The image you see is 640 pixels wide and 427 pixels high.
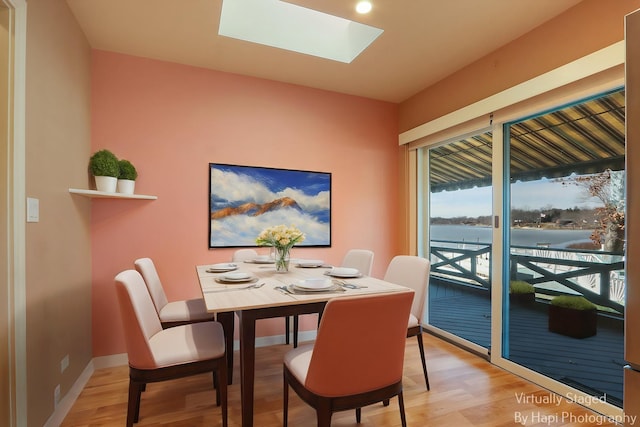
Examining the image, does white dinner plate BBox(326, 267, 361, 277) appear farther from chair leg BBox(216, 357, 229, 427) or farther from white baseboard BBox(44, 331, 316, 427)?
white baseboard BBox(44, 331, 316, 427)

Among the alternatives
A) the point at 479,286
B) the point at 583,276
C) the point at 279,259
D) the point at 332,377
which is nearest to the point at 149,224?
the point at 279,259

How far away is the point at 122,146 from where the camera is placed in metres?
2.74

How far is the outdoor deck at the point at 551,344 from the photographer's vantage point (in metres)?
2.01

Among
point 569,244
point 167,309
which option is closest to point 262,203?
point 167,309

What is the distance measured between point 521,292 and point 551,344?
406 mm

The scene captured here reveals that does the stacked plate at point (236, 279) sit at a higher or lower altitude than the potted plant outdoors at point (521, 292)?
higher

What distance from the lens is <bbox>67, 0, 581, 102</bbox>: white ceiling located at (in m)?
2.15

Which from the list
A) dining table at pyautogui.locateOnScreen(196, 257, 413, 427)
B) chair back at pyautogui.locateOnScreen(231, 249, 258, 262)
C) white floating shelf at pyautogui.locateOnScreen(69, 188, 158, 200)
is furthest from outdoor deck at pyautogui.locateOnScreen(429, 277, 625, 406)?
white floating shelf at pyautogui.locateOnScreen(69, 188, 158, 200)

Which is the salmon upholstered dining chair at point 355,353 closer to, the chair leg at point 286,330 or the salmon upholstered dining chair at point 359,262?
the salmon upholstered dining chair at point 359,262

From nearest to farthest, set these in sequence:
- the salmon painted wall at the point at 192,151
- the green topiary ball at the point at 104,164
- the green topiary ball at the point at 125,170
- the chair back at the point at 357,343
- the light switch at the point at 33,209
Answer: the chair back at the point at 357,343
the light switch at the point at 33,209
the green topiary ball at the point at 104,164
the green topiary ball at the point at 125,170
the salmon painted wall at the point at 192,151

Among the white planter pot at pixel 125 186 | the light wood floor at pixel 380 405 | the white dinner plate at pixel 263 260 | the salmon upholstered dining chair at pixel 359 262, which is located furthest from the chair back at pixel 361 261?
the white planter pot at pixel 125 186

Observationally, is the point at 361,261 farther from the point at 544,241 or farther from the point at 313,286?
the point at 544,241

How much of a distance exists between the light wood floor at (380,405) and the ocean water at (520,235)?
1.06m

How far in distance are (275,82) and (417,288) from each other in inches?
96.2
